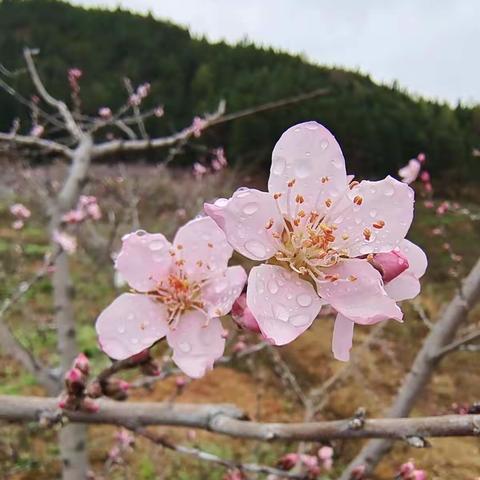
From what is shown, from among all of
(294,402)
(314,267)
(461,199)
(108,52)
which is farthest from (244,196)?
(108,52)

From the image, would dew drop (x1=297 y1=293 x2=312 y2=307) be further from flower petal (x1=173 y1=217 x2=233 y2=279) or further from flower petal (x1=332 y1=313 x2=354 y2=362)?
flower petal (x1=173 y1=217 x2=233 y2=279)

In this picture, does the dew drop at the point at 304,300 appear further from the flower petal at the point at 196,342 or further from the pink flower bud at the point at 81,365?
the pink flower bud at the point at 81,365

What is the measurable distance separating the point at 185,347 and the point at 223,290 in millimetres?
107

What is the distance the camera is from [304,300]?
0.63 meters

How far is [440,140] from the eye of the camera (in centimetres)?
579

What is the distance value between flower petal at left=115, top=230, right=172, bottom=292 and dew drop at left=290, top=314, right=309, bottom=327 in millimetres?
299

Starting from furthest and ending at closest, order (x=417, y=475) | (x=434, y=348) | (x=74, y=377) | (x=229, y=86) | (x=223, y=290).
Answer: (x=229, y=86), (x=434, y=348), (x=417, y=475), (x=74, y=377), (x=223, y=290)

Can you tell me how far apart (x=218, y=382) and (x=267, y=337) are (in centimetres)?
471

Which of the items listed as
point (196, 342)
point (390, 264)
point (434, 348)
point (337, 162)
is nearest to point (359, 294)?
point (390, 264)

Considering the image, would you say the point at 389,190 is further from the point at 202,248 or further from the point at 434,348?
the point at 434,348

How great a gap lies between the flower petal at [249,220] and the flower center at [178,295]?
218 mm

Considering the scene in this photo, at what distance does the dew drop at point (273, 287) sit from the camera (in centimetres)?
62

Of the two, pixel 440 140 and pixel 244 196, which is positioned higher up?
pixel 440 140

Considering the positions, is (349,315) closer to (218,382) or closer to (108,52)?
(218,382)
